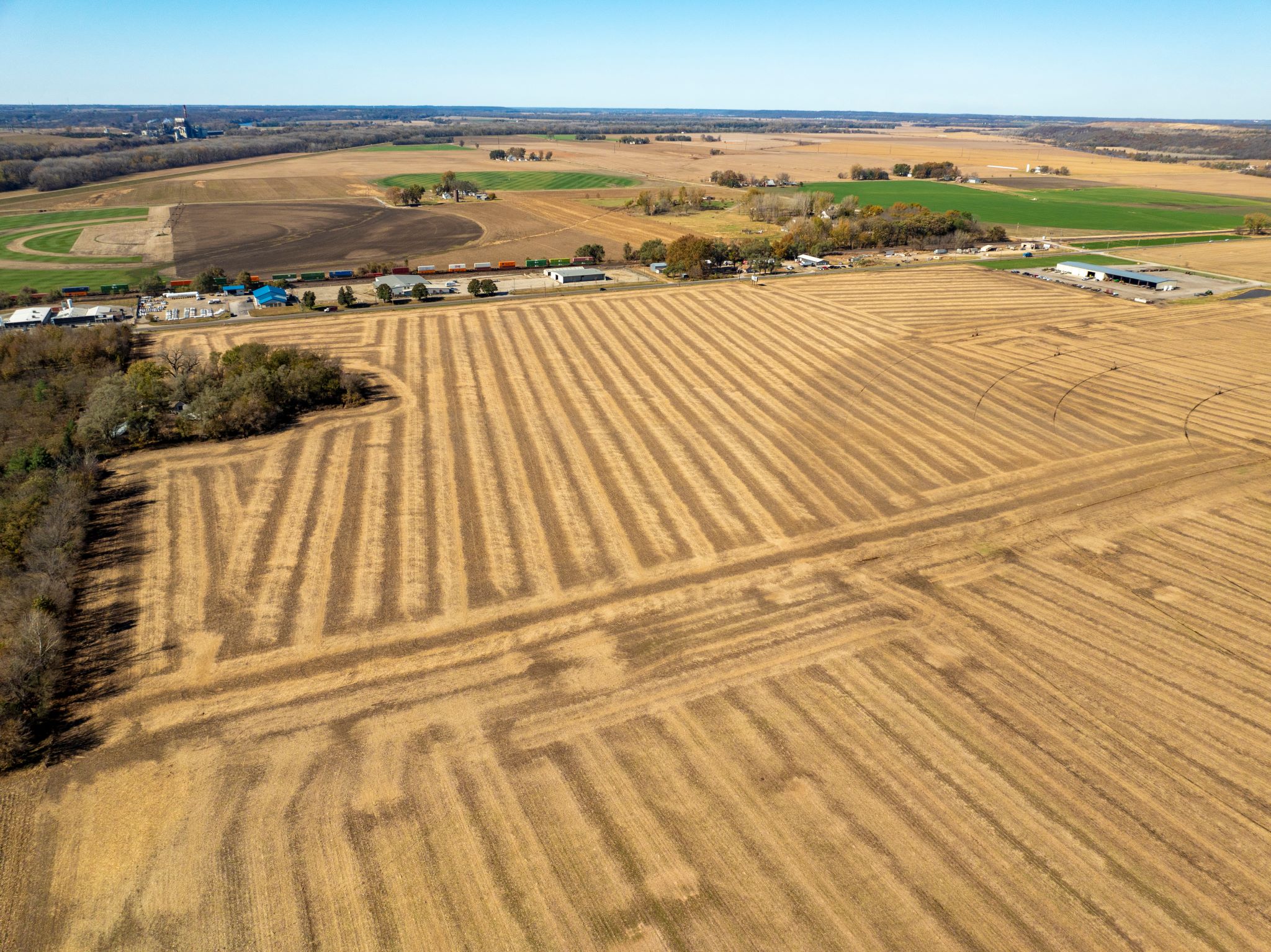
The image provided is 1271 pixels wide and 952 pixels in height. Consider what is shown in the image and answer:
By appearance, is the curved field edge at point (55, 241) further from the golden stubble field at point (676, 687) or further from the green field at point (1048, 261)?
the green field at point (1048, 261)

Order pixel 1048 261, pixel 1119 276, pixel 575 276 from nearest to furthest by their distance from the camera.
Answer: pixel 1119 276, pixel 575 276, pixel 1048 261

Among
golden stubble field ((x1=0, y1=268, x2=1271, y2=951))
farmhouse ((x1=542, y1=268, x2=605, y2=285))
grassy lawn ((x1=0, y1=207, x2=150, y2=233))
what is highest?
grassy lawn ((x1=0, y1=207, x2=150, y2=233))

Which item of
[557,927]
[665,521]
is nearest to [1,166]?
[665,521]

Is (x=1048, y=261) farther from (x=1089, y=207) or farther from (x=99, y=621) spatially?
(x=99, y=621)

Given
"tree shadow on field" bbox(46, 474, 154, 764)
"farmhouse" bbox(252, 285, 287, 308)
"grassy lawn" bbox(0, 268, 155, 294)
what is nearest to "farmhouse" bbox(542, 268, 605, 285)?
"farmhouse" bbox(252, 285, 287, 308)

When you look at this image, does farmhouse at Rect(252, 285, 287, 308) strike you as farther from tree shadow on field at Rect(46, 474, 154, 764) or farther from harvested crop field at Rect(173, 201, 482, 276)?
tree shadow on field at Rect(46, 474, 154, 764)

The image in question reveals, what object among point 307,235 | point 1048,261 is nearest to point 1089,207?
point 1048,261

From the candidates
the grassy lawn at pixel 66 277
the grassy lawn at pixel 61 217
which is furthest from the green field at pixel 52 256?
the grassy lawn at pixel 61 217
